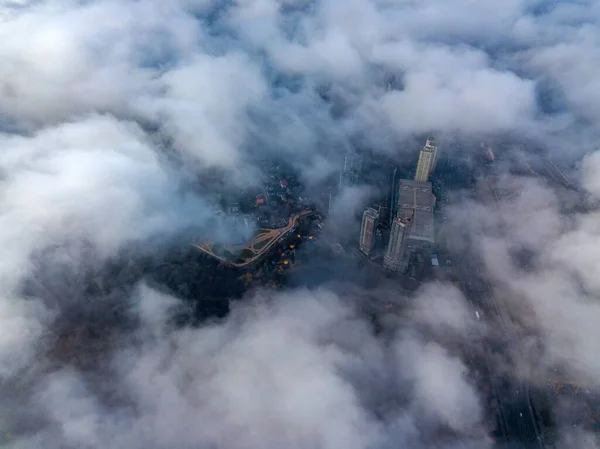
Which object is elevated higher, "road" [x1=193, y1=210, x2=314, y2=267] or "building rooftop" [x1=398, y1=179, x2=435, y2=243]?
"building rooftop" [x1=398, y1=179, x2=435, y2=243]

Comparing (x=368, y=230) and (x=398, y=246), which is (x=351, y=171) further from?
(x=398, y=246)

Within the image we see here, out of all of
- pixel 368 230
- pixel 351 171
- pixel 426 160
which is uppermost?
pixel 426 160

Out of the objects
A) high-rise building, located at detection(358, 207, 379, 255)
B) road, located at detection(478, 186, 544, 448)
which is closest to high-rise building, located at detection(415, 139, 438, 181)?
high-rise building, located at detection(358, 207, 379, 255)

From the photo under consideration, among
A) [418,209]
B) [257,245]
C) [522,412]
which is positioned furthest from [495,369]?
[257,245]

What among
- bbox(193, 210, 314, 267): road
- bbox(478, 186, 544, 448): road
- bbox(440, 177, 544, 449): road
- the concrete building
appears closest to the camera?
bbox(478, 186, 544, 448): road

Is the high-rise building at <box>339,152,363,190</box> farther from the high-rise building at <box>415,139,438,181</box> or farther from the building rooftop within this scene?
the high-rise building at <box>415,139,438,181</box>

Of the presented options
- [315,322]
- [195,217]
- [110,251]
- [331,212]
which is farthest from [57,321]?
[331,212]

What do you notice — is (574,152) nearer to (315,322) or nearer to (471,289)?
(471,289)
